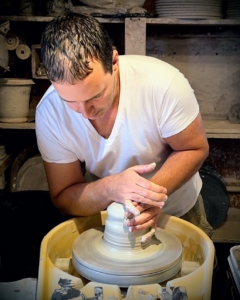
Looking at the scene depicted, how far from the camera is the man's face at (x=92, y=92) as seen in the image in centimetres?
107

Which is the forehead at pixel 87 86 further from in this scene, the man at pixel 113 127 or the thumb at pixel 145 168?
the thumb at pixel 145 168

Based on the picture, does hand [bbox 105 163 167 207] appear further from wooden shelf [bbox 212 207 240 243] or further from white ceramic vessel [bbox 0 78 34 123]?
wooden shelf [bbox 212 207 240 243]

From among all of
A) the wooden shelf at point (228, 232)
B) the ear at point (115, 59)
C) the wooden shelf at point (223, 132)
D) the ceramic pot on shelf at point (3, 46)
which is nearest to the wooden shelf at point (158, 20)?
the ceramic pot on shelf at point (3, 46)

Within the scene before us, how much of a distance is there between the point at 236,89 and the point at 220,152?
17.4 inches

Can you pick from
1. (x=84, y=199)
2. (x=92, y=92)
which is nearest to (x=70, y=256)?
(x=84, y=199)

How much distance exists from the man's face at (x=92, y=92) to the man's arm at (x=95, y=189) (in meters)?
0.21

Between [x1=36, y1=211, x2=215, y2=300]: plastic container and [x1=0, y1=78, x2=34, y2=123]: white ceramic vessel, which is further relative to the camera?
[x1=0, y1=78, x2=34, y2=123]: white ceramic vessel

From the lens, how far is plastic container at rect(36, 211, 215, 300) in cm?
98

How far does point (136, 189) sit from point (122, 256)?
0.63ft

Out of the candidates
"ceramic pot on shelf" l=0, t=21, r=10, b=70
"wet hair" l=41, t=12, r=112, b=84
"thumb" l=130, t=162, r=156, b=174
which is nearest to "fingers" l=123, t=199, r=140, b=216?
"thumb" l=130, t=162, r=156, b=174

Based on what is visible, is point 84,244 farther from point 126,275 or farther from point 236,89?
point 236,89

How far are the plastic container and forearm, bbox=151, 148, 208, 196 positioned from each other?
0.14m

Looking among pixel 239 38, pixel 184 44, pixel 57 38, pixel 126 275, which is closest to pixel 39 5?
pixel 184 44

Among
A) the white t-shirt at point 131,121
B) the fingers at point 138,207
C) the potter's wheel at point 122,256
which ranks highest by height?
the white t-shirt at point 131,121
